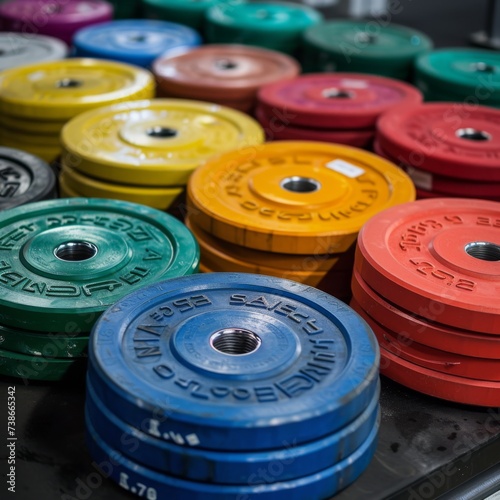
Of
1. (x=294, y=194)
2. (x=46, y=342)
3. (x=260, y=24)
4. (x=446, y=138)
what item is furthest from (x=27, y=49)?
(x=46, y=342)

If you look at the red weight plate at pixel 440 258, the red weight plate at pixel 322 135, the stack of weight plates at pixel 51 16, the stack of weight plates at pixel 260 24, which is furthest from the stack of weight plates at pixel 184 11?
the red weight plate at pixel 440 258

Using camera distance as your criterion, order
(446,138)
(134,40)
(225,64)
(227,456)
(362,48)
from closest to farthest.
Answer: (227,456)
(446,138)
(225,64)
(362,48)
(134,40)

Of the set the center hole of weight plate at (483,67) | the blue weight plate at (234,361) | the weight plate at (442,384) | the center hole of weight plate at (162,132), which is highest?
the center hole of weight plate at (483,67)

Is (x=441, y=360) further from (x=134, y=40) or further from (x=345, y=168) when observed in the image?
(x=134, y=40)

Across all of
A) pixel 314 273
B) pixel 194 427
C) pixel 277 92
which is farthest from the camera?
pixel 277 92

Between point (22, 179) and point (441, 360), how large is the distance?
4.92 feet

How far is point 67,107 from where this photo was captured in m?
3.04

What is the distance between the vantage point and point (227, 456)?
1439 millimetres

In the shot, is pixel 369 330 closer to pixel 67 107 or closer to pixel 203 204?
pixel 203 204

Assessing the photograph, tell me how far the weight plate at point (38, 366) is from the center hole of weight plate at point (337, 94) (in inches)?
75.0

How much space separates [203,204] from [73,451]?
87 centimetres

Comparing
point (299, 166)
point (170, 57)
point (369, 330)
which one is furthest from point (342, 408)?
point (170, 57)

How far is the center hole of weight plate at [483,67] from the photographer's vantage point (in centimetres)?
367

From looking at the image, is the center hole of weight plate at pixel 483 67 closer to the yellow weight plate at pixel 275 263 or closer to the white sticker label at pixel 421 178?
the white sticker label at pixel 421 178
